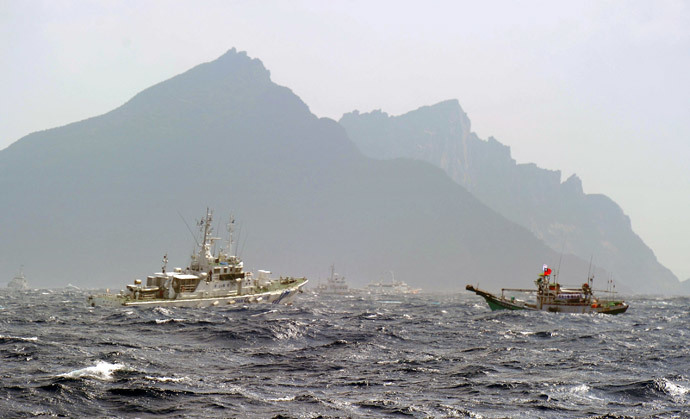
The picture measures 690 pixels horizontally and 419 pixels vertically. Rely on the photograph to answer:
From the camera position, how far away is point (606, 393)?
24.0 meters

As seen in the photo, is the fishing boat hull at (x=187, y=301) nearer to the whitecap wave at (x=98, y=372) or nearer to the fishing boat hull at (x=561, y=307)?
the fishing boat hull at (x=561, y=307)

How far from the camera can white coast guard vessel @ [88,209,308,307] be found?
231ft

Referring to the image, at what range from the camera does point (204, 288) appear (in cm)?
7406

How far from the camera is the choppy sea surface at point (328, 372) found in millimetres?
20422

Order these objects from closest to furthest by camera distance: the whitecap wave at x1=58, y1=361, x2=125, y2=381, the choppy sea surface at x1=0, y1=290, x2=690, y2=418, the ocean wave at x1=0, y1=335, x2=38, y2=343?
1. the choppy sea surface at x1=0, y1=290, x2=690, y2=418
2. the whitecap wave at x1=58, y1=361, x2=125, y2=381
3. the ocean wave at x1=0, y1=335, x2=38, y2=343

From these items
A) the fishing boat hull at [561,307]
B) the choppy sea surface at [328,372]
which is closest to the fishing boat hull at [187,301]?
the choppy sea surface at [328,372]

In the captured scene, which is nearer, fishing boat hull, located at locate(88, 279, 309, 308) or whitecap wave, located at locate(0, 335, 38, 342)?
whitecap wave, located at locate(0, 335, 38, 342)

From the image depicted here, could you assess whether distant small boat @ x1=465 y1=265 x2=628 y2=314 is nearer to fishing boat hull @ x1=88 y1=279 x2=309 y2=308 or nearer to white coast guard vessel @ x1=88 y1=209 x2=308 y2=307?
fishing boat hull @ x1=88 y1=279 x2=309 y2=308

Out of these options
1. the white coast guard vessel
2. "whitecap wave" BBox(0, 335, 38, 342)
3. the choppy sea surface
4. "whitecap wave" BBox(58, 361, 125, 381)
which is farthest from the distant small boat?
"whitecap wave" BBox(58, 361, 125, 381)

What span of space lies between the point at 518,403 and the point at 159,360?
16.7 metres

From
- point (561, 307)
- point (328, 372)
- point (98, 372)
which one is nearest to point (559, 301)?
point (561, 307)

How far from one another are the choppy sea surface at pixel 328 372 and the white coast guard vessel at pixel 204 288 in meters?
21.4

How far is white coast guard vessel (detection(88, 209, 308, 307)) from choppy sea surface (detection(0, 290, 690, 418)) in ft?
70.2

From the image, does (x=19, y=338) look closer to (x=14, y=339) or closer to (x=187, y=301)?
(x=14, y=339)
